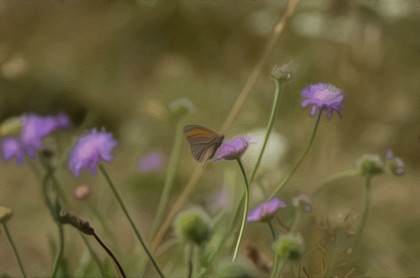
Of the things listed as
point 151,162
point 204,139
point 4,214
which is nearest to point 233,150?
point 204,139

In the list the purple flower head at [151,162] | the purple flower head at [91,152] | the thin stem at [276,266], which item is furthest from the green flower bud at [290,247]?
the purple flower head at [151,162]

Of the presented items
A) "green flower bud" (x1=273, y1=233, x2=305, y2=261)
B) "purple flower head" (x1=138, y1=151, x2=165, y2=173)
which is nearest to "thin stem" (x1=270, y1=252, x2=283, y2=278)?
Answer: "green flower bud" (x1=273, y1=233, x2=305, y2=261)

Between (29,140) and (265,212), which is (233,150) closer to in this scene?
(265,212)

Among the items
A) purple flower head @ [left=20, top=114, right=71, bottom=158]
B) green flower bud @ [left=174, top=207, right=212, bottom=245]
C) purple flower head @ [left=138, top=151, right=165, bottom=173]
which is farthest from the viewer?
purple flower head @ [left=138, top=151, right=165, bottom=173]

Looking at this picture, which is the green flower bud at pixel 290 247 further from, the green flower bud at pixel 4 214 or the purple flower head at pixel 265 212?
the green flower bud at pixel 4 214

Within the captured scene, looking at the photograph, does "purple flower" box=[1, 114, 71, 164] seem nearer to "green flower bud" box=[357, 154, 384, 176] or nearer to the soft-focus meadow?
the soft-focus meadow

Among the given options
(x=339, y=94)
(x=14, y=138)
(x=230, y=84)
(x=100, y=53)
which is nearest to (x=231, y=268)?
(x=339, y=94)
